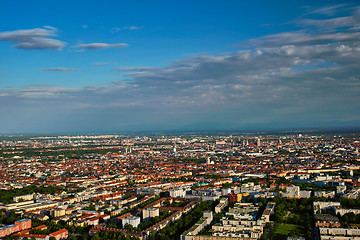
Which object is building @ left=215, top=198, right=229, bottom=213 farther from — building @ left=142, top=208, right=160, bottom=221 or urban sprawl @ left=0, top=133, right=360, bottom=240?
building @ left=142, top=208, right=160, bottom=221

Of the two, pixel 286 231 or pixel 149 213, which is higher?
pixel 149 213

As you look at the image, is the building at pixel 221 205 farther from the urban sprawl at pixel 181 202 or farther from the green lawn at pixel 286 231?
the green lawn at pixel 286 231

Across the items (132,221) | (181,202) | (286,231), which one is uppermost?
(132,221)

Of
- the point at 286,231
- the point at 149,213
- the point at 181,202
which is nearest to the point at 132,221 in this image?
the point at 149,213

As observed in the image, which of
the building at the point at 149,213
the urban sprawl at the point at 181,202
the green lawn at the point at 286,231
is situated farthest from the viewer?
the building at the point at 149,213

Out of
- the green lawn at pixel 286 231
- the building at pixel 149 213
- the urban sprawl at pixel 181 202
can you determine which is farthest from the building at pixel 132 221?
the green lawn at pixel 286 231

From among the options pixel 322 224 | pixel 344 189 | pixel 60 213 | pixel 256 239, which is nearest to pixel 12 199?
pixel 60 213

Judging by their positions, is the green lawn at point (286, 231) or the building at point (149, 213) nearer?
the green lawn at point (286, 231)

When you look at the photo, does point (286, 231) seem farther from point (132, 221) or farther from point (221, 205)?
point (132, 221)

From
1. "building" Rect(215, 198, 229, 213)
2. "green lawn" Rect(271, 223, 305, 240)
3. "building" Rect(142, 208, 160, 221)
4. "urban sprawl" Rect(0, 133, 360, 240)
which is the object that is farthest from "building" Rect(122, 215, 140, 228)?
"green lawn" Rect(271, 223, 305, 240)
